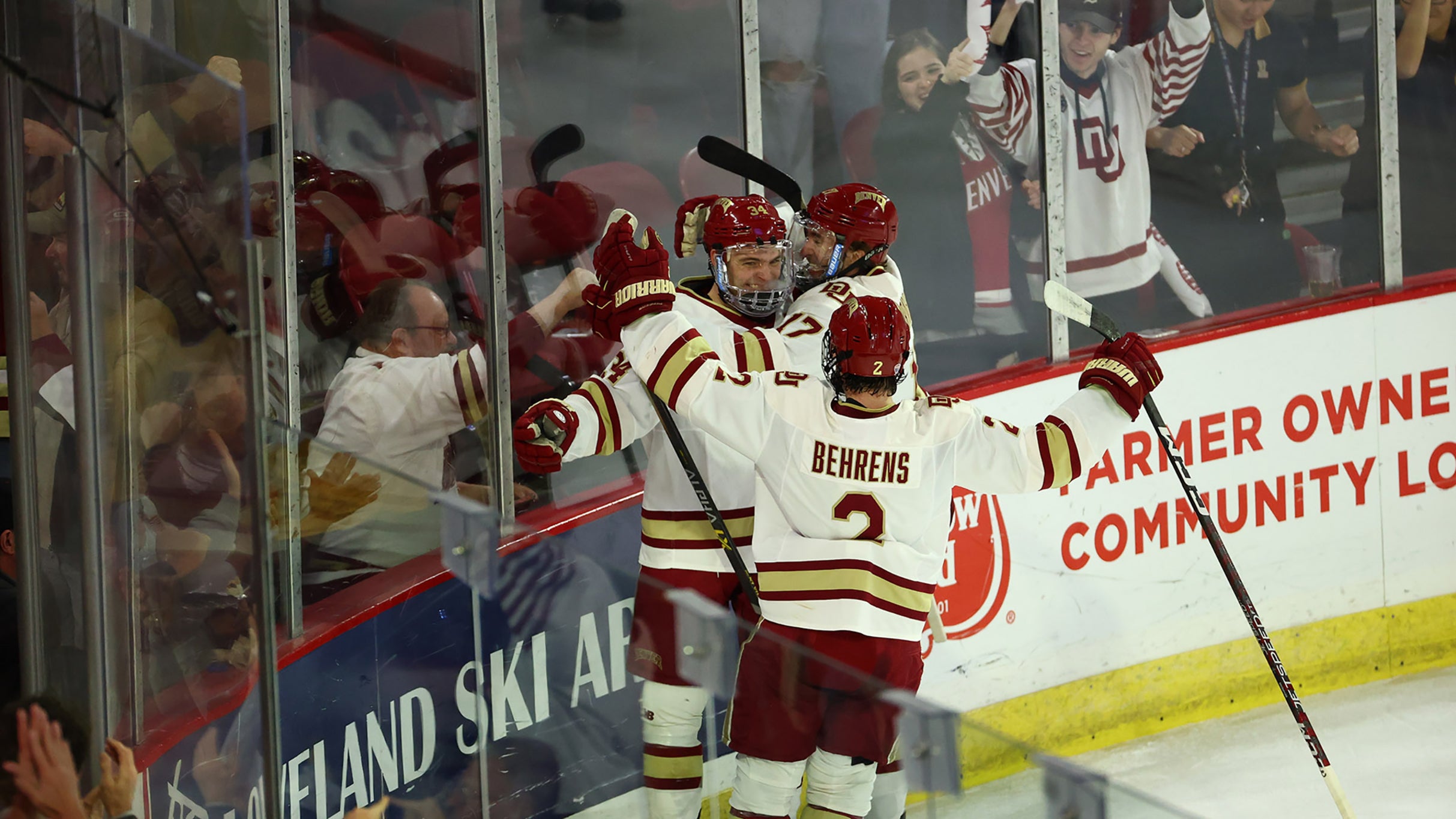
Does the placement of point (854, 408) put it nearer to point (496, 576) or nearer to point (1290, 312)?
point (496, 576)

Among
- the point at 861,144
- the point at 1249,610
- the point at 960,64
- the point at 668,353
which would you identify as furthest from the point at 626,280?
the point at 960,64

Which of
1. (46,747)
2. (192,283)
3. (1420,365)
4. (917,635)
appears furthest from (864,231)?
(1420,365)

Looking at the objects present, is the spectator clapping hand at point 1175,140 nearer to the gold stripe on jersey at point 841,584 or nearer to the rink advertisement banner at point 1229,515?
the rink advertisement banner at point 1229,515

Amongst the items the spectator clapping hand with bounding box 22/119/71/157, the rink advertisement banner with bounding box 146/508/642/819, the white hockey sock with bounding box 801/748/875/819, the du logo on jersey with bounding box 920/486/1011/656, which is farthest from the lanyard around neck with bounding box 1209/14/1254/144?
the spectator clapping hand with bounding box 22/119/71/157

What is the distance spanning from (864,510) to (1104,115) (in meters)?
2.15

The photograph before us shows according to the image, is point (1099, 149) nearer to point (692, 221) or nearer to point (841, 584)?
point (692, 221)

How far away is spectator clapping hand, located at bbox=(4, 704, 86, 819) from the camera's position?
151 cm

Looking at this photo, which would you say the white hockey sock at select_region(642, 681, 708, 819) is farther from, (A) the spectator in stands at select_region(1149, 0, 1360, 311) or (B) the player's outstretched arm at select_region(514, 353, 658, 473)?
(A) the spectator in stands at select_region(1149, 0, 1360, 311)

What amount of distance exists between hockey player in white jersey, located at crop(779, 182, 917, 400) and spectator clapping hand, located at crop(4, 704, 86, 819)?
4.94 ft

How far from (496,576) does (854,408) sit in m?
0.73

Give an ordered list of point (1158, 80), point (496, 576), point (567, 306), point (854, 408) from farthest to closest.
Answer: point (1158, 80) < point (567, 306) < point (854, 408) < point (496, 576)

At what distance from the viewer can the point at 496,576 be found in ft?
6.29

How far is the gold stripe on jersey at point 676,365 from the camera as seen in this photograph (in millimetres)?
2441

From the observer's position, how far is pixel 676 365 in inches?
96.4
